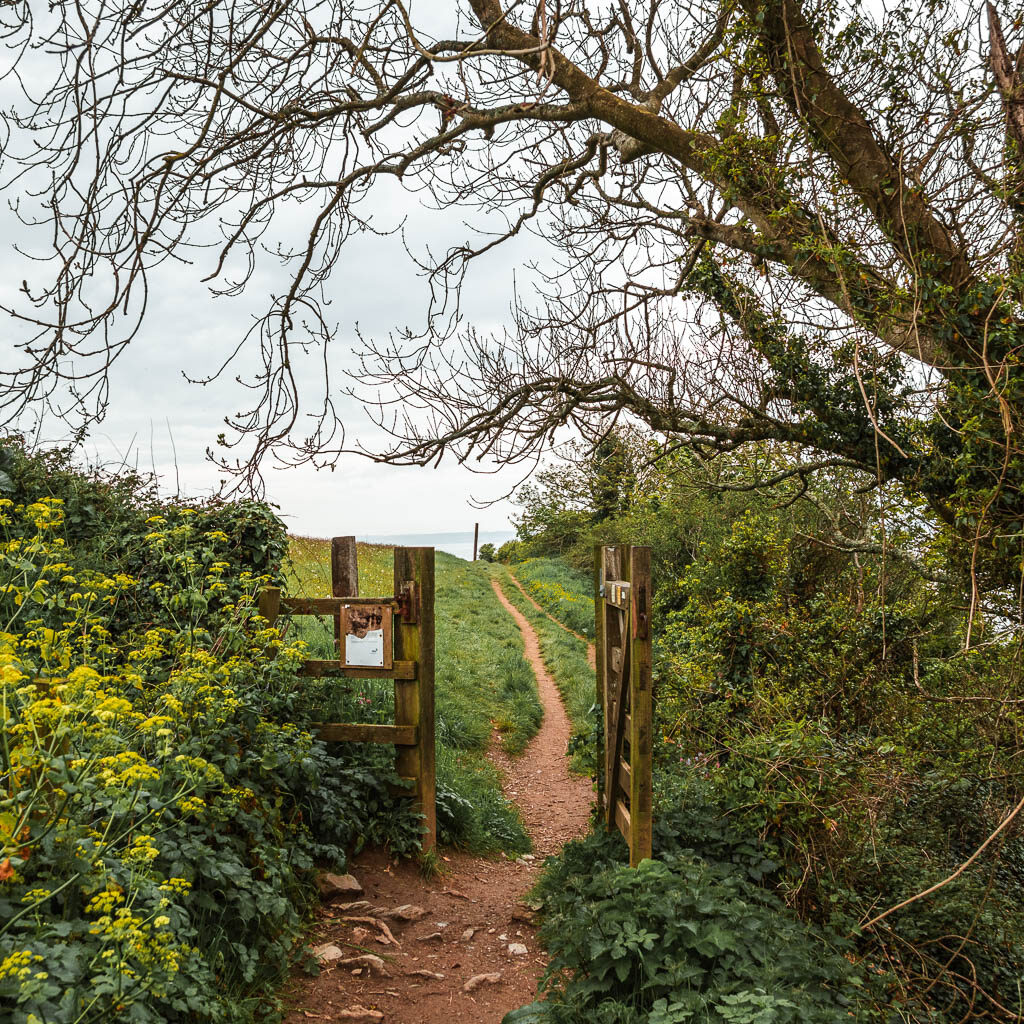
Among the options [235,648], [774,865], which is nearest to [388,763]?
[235,648]

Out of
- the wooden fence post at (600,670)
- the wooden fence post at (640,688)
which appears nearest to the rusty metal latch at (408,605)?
the wooden fence post at (600,670)

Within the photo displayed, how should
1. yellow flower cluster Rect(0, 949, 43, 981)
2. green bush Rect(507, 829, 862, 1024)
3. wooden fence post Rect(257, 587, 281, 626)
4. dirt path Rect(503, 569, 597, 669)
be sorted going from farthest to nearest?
dirt path Rect(503, 569, 597, 669)
wooden fence post Rect(257, 587, 281, 626)
green bush Rect(507, 829, 862, 1024)
yellow flower cluster Rect(0, 949, 43, 981)

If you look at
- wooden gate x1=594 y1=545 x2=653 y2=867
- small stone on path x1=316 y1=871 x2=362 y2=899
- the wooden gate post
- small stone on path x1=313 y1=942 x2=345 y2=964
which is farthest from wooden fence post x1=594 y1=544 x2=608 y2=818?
small stone on path x1=313 y1=942 x2=345 y2=964

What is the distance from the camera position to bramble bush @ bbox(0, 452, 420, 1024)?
2533 mm

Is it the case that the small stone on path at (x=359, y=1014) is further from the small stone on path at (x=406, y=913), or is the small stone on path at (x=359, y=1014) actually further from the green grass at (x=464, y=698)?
the green grass at (x=464, y=698)

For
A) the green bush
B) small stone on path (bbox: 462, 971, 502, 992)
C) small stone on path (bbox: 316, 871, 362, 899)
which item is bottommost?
small stone on path (bbox: 462, 971, 502, 992)

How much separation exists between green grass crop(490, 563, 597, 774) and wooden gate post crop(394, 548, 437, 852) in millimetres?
1388

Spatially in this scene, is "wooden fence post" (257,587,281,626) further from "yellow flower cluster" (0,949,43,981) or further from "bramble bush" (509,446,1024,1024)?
"yellow flower cluster" (0,949,43,981)

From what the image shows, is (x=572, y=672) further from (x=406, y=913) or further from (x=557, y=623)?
(x=406, y=913)

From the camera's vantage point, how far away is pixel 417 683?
5855 millimetres

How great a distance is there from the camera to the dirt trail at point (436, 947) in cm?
409

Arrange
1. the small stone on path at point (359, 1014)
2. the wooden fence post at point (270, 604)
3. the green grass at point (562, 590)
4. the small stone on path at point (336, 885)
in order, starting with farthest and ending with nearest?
the green grass at point (562, 590) < the wooden fence post at point (270, 604) < the small stone on path at point (336, 885) < the small stone on path at point (359, 1014)

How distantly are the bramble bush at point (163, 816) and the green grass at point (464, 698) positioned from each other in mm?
766

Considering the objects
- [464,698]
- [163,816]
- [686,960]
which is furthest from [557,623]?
[163,816]
